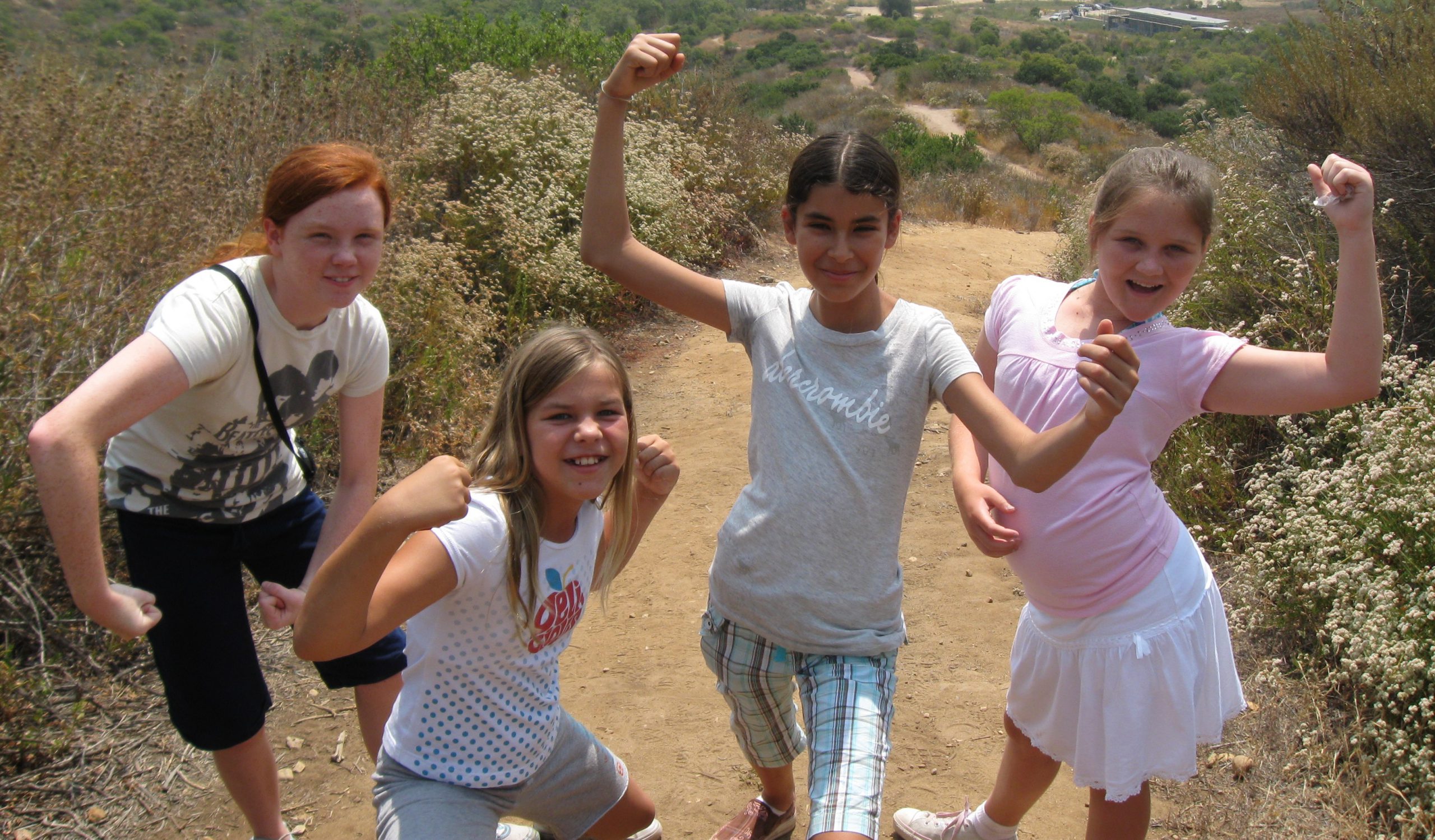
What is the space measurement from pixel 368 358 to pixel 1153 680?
182cm

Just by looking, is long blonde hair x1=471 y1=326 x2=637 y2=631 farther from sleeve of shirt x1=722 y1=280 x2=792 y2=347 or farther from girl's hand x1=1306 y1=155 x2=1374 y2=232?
girl's hand x1=1306 y1=155 x2=1374 y2=232

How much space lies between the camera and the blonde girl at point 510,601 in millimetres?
1777

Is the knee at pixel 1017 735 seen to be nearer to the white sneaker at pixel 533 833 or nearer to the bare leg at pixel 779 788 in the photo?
the bare leg at pixel 779 788

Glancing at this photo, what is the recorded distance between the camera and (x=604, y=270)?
2055 millimetres

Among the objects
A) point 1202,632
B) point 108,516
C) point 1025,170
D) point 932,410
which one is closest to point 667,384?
point 932,410

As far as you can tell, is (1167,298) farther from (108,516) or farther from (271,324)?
(108,516)

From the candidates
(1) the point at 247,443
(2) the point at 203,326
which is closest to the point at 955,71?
(1) the point at 247,443

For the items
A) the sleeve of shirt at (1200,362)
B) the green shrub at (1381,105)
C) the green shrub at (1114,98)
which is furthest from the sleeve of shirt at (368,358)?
the green shrub at (1114,98)

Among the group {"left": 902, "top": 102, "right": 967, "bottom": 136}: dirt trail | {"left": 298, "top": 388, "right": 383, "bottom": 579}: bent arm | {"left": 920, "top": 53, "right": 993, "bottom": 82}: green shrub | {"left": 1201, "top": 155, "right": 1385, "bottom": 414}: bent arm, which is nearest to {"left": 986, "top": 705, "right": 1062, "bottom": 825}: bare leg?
{"left": 1201, "top": 155, "right": 1385, "bottom": 414}: bent arm

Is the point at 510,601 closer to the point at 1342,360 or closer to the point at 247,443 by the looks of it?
the point at 247,443

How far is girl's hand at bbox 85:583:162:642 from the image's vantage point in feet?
5.81

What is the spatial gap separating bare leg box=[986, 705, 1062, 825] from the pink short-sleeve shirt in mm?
412

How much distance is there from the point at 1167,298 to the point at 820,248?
26.0 inches

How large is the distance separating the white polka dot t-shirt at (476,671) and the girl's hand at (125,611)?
1.55ft
